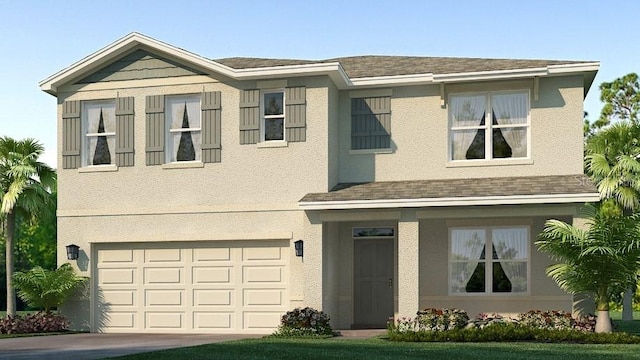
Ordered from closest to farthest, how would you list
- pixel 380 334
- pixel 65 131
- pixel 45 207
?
pixel 380 334
pixel 65 131
pixel 45 207

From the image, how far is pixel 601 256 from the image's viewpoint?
16250 millimetres

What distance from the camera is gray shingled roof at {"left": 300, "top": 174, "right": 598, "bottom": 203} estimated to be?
17.7m

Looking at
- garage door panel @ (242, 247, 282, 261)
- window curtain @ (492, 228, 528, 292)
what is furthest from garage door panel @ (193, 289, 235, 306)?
window curtain @ (492, 228, 528, 292)

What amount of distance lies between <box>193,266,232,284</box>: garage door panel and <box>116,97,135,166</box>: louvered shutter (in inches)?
123

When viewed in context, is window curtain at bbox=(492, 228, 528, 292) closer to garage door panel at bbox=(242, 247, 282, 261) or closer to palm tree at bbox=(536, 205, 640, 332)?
palm tree at bbox=(536, 205, 640, 332)

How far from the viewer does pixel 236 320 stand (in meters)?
19.6

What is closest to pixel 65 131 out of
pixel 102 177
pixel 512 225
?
pixel 102 177

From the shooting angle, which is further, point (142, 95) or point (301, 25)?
point (142, 95)

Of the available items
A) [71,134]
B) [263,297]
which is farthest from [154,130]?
[263,297]

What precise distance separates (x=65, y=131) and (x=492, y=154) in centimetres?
1039

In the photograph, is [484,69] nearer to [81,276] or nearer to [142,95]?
[142,95]

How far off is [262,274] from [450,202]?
476 cm

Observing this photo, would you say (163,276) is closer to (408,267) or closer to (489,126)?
(408,267)

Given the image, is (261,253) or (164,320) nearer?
(261,253)
